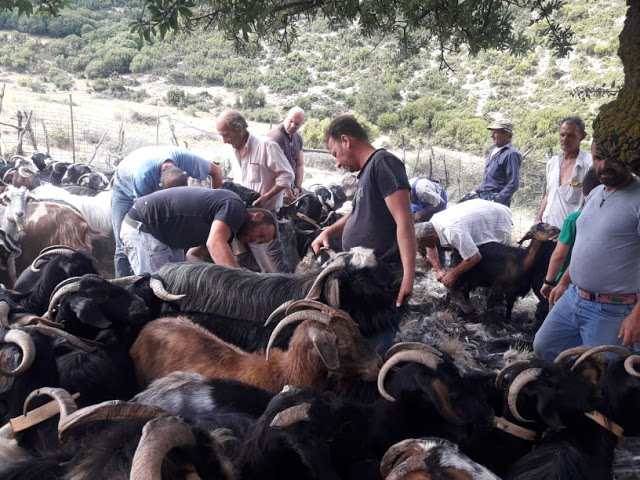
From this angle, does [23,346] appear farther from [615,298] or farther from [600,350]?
[615,298]

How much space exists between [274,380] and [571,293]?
2.37 metres

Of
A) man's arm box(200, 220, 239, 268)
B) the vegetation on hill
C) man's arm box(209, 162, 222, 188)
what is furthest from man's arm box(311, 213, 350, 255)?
the vegetation on hill

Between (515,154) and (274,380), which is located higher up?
(515,154)

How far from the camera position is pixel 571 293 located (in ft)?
12.6

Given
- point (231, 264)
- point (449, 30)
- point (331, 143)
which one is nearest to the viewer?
point (331, 143)

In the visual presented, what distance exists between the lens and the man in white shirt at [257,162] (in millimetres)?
6090

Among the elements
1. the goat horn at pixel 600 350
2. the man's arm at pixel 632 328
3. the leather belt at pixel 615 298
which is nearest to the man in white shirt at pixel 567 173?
the leather belt at pixel 615 298

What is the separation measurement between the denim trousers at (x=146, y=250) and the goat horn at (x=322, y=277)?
1.64m

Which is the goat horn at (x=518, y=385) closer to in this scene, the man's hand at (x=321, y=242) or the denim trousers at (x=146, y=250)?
the man's hand at (x=321, y=242)

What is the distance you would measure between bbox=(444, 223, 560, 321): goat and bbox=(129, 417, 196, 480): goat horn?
18.7ft

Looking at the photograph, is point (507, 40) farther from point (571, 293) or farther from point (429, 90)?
point (429, 90)

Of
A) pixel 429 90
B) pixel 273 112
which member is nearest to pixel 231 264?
pixel 273 112

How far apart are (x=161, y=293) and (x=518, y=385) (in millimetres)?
2674

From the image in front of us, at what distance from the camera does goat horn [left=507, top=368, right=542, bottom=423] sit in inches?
112
